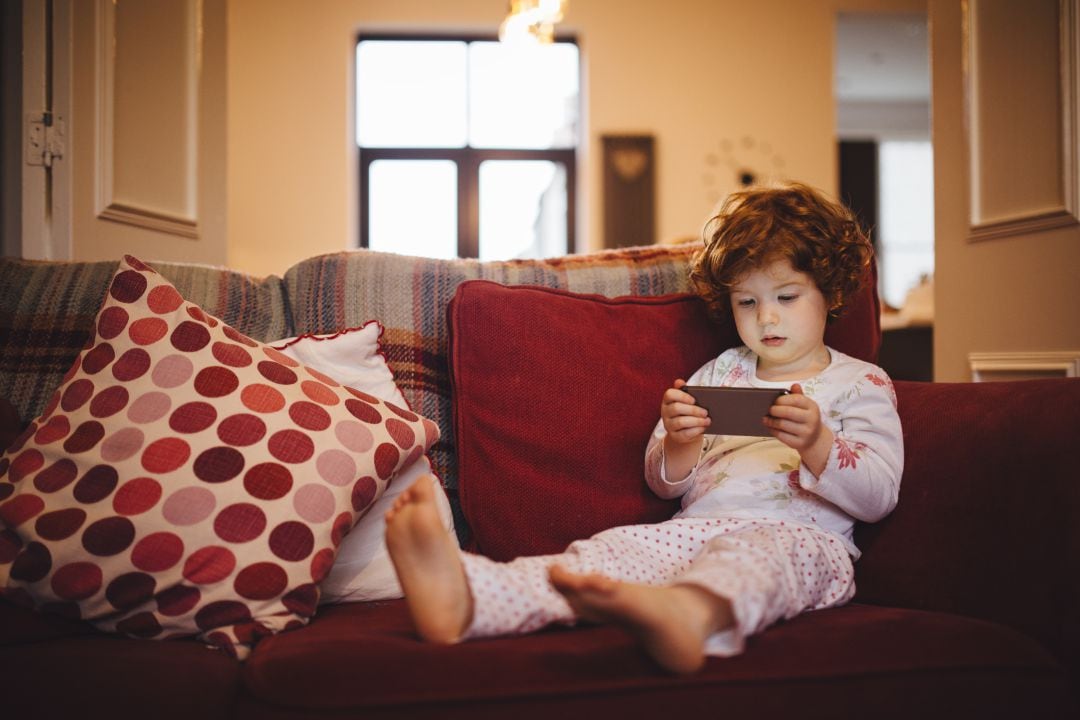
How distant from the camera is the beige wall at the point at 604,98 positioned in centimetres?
510

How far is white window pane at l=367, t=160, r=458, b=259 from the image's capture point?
17.7 feet

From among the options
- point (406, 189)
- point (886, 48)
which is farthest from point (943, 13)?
point (886, 48)

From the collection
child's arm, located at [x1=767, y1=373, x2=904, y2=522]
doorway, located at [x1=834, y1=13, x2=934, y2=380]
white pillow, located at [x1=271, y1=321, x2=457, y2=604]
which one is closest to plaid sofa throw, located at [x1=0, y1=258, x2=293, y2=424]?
white pillow, located at [x1=271, y1=321, x2=457, y2=604]

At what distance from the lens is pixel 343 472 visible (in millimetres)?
960

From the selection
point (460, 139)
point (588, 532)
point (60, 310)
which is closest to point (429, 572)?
point (588, 532)

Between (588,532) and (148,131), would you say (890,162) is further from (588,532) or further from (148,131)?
(588,532)

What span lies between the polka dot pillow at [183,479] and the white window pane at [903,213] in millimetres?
7507

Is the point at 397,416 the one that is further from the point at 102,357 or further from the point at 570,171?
the point at 570,171

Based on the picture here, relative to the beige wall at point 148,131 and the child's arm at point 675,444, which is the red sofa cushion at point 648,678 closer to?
the child's arm at point 675,444

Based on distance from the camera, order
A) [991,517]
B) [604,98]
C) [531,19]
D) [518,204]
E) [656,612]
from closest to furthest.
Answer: [656,612] < [991,517] < [531,19] < [604,98] < [518,204]

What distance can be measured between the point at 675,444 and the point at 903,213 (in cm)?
751

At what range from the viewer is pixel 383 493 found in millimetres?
1066

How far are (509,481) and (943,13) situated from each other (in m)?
2.25

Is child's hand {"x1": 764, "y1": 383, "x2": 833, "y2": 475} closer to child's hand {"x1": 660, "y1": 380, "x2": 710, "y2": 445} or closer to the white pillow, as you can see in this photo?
child's hand {"x1": 660, "y1": 380, "x2": 710, "y2": 445}
